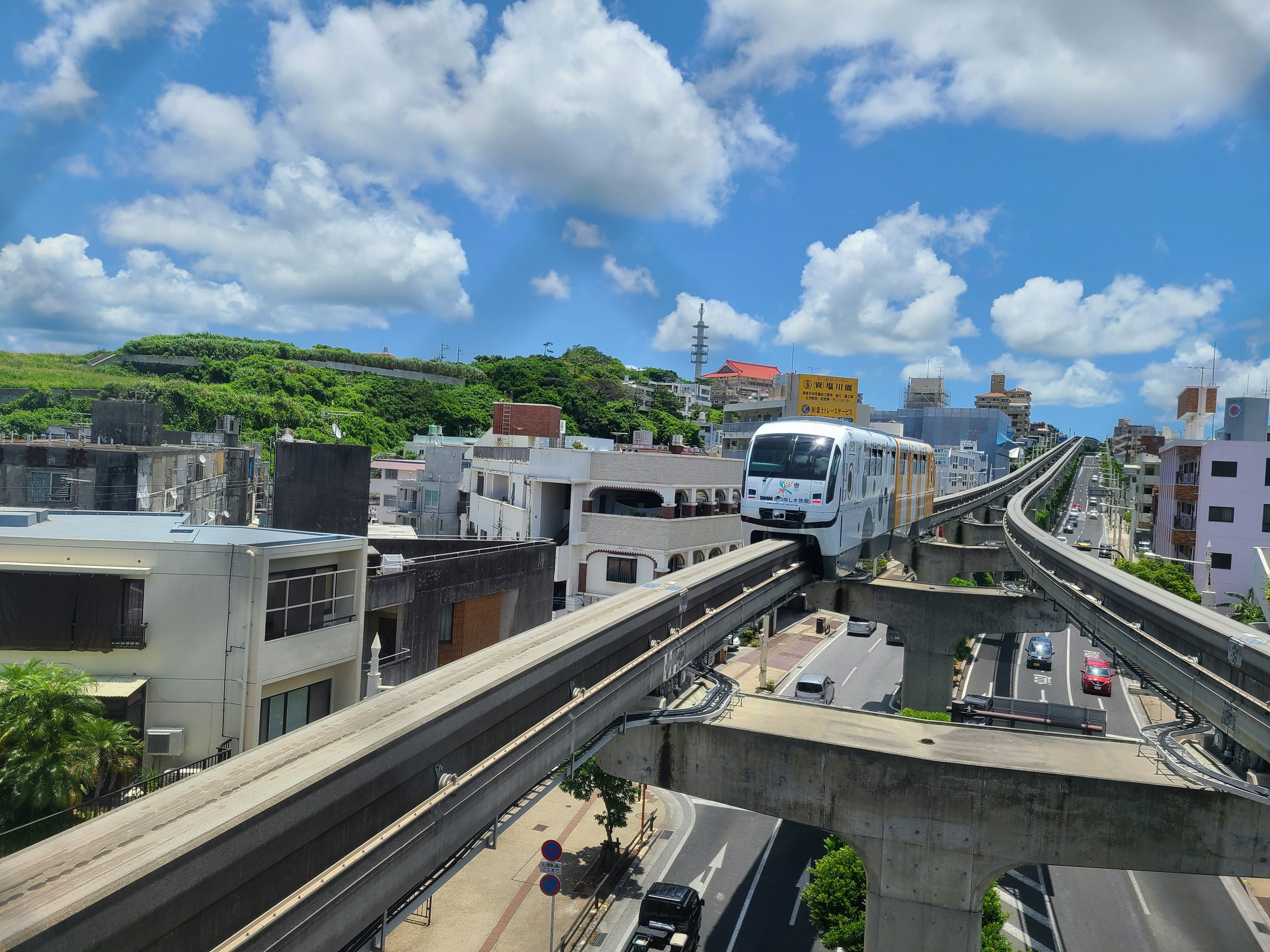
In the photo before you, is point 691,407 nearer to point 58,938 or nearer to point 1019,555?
point 1019,555

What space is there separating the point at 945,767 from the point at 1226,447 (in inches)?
1600

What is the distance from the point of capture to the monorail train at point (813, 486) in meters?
19.9

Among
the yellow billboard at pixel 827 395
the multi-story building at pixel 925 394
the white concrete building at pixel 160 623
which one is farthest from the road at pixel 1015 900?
the multi-story building at pixel 925 394

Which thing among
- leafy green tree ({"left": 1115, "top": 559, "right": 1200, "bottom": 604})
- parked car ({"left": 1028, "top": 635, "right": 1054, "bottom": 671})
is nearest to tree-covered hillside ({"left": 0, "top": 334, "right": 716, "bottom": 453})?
parked car ({"left": 1028, "top": 635, "right": 1054, "bottom": 671})

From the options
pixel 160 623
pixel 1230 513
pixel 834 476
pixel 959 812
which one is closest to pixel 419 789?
pixel 160 623

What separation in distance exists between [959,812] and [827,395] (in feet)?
208

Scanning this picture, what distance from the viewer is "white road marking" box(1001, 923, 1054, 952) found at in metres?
18.2

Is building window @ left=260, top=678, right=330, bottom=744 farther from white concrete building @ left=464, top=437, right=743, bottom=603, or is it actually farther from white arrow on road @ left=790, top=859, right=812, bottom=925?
white concrete building @ left=464, top=437, right=743, bottom=603

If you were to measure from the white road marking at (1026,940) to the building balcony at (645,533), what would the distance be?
1977 centimetres

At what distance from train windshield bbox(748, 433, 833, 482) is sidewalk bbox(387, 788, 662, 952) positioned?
35.7 ft

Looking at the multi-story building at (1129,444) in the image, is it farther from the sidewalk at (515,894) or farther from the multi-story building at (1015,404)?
the sidewalk at (515,894)

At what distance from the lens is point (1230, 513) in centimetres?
4344

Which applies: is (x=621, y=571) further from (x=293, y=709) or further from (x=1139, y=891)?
(x=293, y=709)

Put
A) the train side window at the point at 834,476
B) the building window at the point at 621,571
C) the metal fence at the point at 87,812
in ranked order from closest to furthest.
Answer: the metal fence at the point at 87,812 → the train side window at the point at 834,476 → the building window at the point at 621,571
